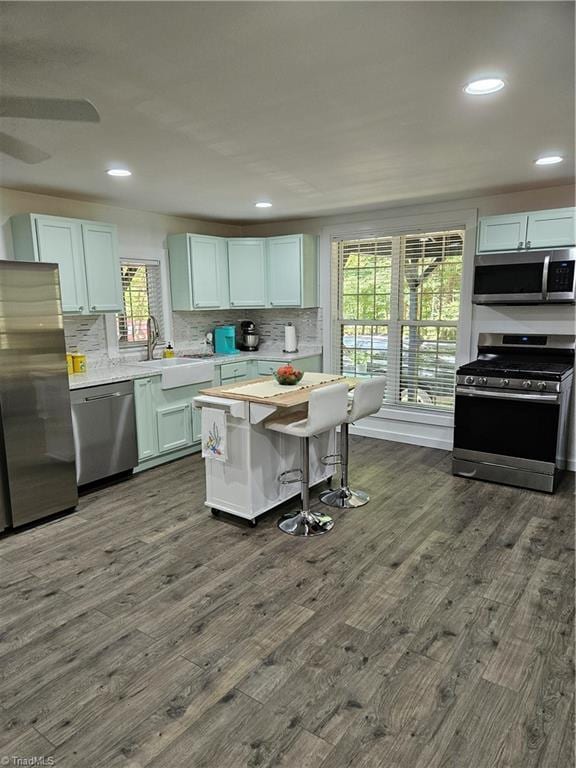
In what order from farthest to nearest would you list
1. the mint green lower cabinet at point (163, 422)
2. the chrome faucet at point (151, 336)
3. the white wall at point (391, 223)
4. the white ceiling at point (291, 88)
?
the chrome faucet at point (151, 336), the mint green lower cabinet at point (163, 422), the white wall at point (391, 223), the white ceiling at point (291, 88)

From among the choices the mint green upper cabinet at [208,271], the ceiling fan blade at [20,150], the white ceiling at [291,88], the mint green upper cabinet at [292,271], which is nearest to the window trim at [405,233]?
Result: the mint green upper cabinet at [292,271]

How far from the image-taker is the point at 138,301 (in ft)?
16.5

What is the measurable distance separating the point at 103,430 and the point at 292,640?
245 cm

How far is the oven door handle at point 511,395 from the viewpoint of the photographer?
377cm

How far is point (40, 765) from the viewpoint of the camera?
5.45 ft

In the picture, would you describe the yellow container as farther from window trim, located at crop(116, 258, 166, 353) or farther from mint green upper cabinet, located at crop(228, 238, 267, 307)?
mint green upper cabinet, located at crop(228, 238, 267, 307)

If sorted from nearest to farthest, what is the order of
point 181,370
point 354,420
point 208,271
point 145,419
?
point 354,420, point 145,419, point 181,370, point 208,271

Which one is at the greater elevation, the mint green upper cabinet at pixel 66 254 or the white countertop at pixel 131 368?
the mint green upper cabinet at pixel 66 254

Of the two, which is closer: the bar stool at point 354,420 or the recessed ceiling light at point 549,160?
the recessed ceiling light at point 549,160

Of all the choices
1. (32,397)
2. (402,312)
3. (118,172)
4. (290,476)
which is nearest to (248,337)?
(402,312)

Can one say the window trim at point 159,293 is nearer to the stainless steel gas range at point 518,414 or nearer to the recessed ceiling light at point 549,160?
the stainless steel gas range at point 518,414

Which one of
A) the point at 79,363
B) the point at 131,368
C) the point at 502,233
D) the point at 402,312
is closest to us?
the point at 502,233

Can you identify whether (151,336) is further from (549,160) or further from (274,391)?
(549,160)

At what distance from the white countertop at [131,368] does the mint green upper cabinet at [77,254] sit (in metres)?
0.55
